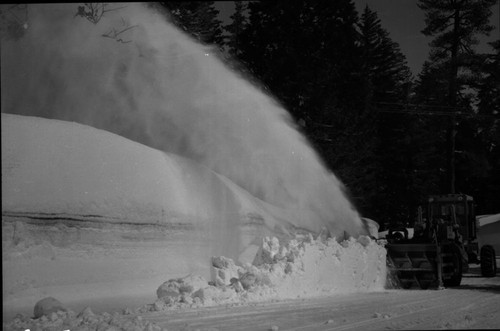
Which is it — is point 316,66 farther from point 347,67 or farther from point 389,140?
point 389,140

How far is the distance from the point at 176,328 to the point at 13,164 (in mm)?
3880

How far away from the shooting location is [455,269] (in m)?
12.8

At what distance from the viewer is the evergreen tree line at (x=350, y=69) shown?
21250mm

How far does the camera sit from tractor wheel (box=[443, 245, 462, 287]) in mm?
12797

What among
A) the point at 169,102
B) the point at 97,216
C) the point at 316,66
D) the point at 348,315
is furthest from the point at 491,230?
the point at 97,216

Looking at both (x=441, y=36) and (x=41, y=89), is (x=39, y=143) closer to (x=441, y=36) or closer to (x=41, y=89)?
(x=41, y=89)

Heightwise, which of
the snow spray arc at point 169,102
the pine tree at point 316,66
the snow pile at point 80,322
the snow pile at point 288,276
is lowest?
the snow pile at point 80,322

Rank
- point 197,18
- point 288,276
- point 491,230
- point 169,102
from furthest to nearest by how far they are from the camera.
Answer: point 491,230 → point 197,18 → point 169,102 → point 288,276

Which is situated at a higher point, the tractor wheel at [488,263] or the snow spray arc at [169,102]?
the snow spray arc at [169,102]

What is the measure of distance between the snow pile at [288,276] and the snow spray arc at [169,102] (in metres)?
3.34

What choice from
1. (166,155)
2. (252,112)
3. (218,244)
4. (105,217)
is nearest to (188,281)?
(105,217)

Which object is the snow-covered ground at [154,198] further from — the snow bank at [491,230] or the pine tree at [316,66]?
the snow bank at [491,230]

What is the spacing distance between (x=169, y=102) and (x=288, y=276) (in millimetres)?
6065

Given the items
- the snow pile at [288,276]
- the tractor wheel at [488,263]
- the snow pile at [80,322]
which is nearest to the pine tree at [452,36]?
the tractor wheel at [488,263]
